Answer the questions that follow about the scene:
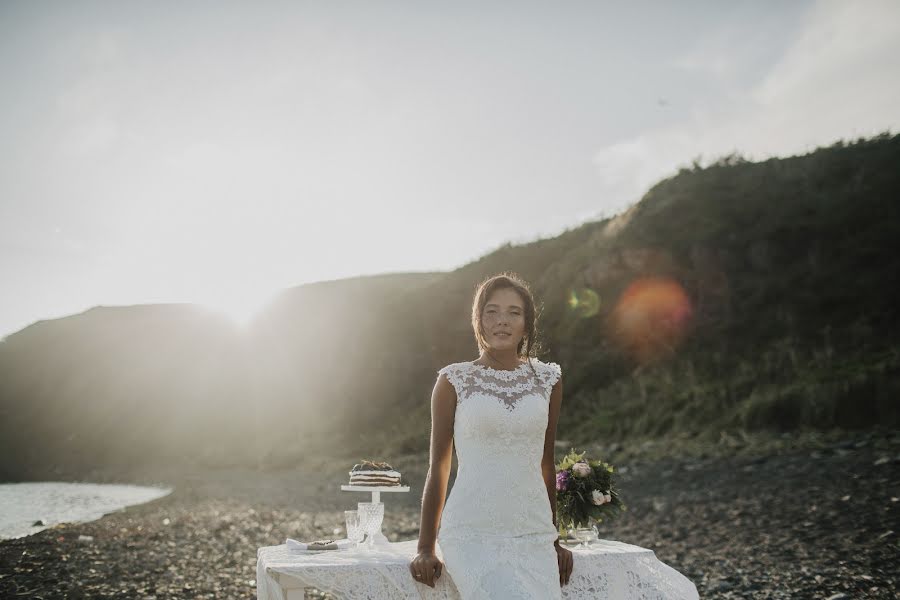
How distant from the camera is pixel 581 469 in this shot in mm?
4398

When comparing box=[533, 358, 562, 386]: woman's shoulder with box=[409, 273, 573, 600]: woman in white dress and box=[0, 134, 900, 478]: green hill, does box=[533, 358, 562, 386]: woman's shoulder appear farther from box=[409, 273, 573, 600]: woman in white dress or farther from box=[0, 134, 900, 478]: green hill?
box=[0, 134, 900, 478]: green hill

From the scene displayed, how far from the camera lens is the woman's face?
12.0 feet

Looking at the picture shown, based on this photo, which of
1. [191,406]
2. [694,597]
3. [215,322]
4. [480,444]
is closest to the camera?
[480,444]

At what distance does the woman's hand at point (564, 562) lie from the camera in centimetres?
371

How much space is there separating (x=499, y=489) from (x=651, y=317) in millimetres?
23004

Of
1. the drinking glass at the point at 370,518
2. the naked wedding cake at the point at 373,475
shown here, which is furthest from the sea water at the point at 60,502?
the drinking glass at the point at 370,518

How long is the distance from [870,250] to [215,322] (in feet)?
172

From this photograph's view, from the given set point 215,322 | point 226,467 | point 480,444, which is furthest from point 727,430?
point 215,322

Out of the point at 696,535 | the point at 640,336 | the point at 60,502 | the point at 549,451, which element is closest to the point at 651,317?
the point at 640,336

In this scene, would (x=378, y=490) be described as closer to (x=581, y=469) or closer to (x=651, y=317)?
(x=581, y=469)

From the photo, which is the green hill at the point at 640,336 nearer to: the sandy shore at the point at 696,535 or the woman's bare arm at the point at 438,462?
the sandy shore at the point at 696,535

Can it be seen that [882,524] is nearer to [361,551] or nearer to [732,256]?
[361,551]

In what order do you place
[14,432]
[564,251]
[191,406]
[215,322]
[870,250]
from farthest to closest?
[215,322] < [14,432] < [191,406] < [564,251] < [870,250]

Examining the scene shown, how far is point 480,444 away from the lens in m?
3.49
